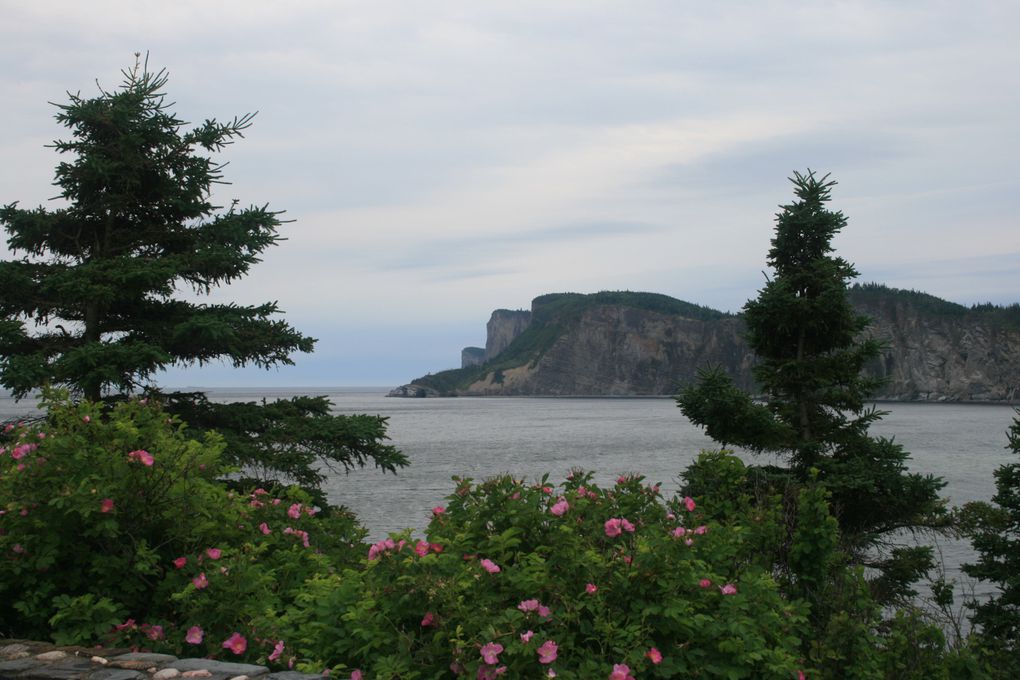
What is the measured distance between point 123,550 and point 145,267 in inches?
287

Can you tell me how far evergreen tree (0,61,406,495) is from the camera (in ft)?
39.9

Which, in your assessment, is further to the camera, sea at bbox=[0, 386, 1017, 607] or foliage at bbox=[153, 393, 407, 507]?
sea at bbox=[0, 386, 1017, 607]

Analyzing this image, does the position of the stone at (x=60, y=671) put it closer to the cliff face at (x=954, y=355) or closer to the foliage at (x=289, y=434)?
the foliage at (x=289, y=434)

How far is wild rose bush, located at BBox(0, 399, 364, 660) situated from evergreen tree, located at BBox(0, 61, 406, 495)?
5.97 metres

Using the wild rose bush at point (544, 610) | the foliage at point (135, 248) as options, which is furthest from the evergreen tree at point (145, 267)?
the wild rose bush at point (544, 610)

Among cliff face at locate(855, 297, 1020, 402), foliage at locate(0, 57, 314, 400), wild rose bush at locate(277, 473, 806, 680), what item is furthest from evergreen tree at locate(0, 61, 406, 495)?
cliff face at locate(855, 297, 1020, 402)

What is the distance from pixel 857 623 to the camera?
249 inches

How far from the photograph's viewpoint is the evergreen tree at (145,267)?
12.2 m

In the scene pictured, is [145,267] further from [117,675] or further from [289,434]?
[117,675]

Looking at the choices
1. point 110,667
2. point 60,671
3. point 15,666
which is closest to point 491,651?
point 110,667

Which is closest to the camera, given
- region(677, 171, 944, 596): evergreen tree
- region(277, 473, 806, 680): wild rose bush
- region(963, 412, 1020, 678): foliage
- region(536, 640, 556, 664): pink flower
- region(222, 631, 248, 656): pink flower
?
region(536, 640, 556, 664): pink flower

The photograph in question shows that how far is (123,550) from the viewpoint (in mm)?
5590

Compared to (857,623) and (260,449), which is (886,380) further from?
(260,449)

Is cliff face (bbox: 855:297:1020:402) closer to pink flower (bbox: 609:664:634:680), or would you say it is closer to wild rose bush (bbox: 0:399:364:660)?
wild rose bush (bbox: 0:399:364:660)
